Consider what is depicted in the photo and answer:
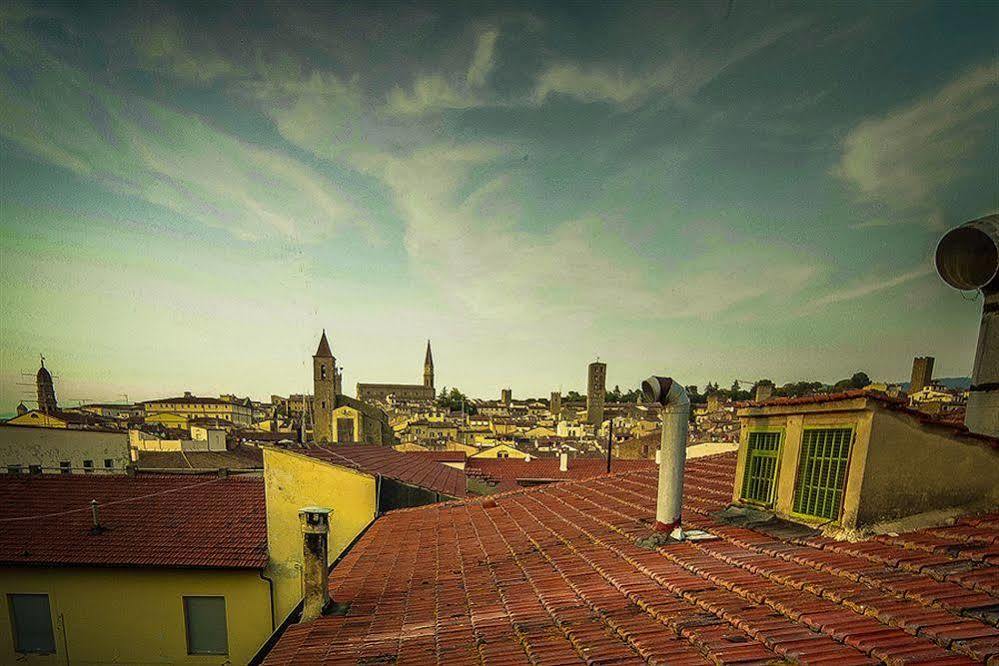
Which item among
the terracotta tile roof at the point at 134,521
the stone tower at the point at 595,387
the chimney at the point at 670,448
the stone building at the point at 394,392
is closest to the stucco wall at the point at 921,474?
the chimney at the point at 670,448

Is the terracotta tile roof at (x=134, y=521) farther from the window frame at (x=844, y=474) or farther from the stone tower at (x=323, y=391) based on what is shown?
the stone tower at (x=323, y=391)

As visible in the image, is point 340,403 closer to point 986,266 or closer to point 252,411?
point 986,266

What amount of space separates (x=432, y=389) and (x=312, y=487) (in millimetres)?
118071

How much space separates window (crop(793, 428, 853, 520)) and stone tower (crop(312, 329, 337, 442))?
48966 millimetres

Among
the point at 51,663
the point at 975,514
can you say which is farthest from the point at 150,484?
the point at 975,514

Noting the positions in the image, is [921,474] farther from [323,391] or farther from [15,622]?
[323,391]

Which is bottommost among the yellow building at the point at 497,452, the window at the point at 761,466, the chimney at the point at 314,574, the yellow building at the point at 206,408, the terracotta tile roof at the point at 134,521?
the yellow building at the point at 206,408

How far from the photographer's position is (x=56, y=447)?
59.7 feet

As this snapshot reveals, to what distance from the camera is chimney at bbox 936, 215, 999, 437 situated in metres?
3.55

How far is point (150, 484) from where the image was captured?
1134 cm

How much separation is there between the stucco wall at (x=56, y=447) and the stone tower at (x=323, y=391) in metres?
26.0

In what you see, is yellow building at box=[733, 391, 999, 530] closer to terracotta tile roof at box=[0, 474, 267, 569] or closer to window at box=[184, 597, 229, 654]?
terracotta tile roof at box=[0, 474, 267, 569]

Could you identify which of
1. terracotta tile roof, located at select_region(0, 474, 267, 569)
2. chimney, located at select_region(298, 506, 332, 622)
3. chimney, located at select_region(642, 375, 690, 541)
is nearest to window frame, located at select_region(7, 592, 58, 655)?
terracotta tile roof, located at select_region(0, 474, 267, 569)

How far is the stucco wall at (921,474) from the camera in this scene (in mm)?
3439
